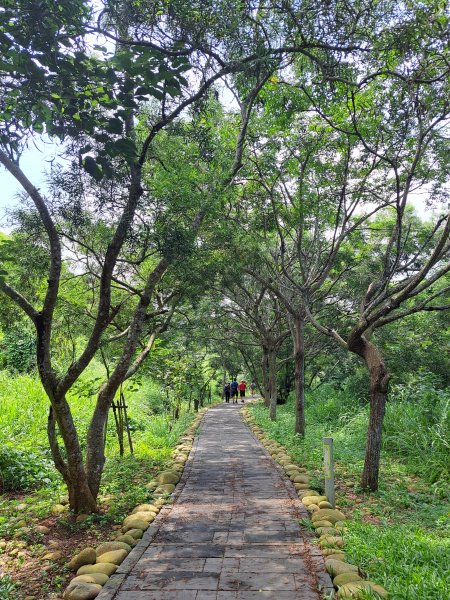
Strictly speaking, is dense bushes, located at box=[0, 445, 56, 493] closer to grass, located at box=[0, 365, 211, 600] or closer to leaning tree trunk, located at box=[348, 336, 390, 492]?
grass, located at box=[0, 365, 211, 600]

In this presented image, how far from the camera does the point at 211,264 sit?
28.4 ft

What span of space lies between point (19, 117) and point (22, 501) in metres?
5.32

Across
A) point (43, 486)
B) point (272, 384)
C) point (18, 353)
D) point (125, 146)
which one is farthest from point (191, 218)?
point (18, 353)

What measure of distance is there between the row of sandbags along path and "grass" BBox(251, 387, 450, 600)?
21.0 inches

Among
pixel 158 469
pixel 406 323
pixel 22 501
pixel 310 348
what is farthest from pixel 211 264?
pixel 406 323

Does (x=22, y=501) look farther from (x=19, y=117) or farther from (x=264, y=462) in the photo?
(x=19, y=117)

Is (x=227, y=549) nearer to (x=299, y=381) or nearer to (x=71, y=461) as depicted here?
(x=71, y=461)

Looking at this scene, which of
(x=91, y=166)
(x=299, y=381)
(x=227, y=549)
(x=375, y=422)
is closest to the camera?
(x=91, y=166)

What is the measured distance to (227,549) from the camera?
456 centimetres

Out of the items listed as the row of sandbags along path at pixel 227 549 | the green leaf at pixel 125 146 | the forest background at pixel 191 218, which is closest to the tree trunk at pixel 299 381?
the forest background at pixel 191 218

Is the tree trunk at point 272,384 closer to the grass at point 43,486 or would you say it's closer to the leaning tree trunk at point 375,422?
the grass at point 43,486

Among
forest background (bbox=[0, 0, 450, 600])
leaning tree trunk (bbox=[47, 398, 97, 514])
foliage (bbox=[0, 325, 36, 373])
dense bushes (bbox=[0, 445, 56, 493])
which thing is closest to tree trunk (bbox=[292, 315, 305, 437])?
forest background (bbox=[0, 0, 450, 600])

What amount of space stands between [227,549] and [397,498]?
10.5ft

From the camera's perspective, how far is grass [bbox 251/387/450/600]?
3.65 meters
